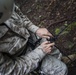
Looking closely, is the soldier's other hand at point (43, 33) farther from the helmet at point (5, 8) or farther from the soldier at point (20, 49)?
the helmet at point (5, 8)

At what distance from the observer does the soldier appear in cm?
304

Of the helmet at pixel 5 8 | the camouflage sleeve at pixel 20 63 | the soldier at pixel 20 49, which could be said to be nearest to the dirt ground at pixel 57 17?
the soldier at pixel 20 49

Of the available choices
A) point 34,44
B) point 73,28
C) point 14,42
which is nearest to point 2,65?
point 14,42

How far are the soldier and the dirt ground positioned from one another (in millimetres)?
927

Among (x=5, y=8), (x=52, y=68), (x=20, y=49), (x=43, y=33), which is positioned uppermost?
(x=5, y=8)

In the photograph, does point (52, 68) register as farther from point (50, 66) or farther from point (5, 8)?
point (5, 8)

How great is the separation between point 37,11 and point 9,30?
2223 mm

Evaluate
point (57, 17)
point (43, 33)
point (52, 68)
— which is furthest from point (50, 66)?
point (57, 17)

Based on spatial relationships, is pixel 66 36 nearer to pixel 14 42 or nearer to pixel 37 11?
pixel 37 11

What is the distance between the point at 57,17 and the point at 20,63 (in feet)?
6.93

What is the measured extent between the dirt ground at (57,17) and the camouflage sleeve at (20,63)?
1.32 m

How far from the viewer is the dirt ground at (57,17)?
4.67 meters

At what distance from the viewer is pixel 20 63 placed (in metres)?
3.20

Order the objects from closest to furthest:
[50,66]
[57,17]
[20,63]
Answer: [20,63] → [50,66] → [57,17]
